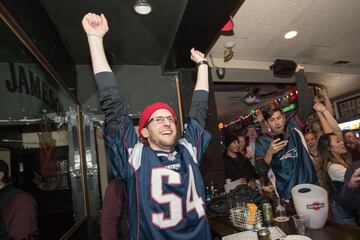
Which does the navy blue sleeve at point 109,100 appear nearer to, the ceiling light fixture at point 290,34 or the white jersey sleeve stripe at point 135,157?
the white jersey sleeve stripe at point 135,157

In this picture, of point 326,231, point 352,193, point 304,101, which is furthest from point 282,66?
point 326,231

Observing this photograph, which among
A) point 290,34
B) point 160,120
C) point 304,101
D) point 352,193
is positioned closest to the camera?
point 160,120

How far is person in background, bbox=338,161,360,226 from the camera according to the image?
1877mm

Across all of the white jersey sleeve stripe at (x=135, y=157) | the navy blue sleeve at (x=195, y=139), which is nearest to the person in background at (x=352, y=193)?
the navy blue sleeve at (x=195, y=139)

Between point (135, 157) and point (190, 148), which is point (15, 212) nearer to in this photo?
point (135, 157)

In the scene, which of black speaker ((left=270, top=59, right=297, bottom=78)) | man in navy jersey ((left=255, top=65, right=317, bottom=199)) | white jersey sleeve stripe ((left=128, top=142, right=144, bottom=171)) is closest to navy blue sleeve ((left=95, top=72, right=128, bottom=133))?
white jersey sleeve stripe ((left=128, top=142, right=144, bottom=171))

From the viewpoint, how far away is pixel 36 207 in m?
1.58

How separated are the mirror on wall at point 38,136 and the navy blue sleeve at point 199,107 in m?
1.04

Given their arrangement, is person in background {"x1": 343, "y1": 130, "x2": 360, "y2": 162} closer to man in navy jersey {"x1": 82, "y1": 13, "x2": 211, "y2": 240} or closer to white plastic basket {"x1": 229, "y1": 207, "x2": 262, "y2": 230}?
white plastic basket {"x1": 229, "y1": 207, "x2": 262, "y2": 230}

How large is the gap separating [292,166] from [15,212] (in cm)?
231

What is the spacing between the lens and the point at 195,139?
166 cm

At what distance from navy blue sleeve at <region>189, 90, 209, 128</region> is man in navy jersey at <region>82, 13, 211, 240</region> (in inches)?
10.4

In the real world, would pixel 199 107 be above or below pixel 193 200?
above

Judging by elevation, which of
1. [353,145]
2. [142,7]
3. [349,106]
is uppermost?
[142,7]
